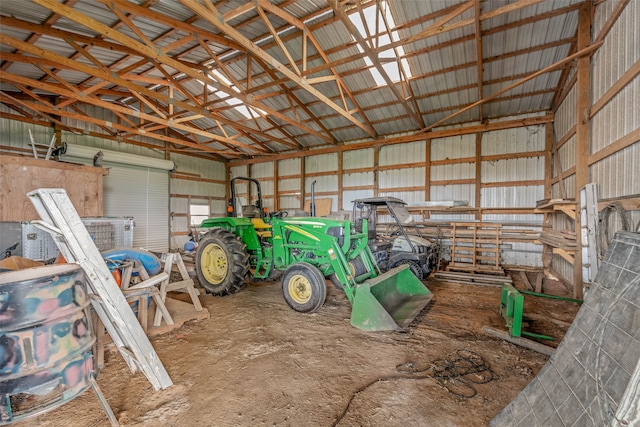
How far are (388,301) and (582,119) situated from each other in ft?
15.1

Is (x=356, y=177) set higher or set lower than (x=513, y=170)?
higher

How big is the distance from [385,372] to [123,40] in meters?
5.77

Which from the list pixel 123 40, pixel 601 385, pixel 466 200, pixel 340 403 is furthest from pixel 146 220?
pixel 601 385

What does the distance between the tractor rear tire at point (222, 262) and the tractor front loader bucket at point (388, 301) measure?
7.10 ft

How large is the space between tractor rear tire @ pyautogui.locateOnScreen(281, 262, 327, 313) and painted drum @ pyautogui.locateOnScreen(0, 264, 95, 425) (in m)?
2.37

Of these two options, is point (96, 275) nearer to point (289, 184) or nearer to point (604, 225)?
point (604, 225)

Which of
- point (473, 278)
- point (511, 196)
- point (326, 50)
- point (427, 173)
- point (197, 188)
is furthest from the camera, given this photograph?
point (197, 188)

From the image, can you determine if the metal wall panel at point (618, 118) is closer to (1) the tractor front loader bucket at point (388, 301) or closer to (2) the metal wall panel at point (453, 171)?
(1) the tractor front loader bucket at point (388, 301)

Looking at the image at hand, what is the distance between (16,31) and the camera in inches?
208

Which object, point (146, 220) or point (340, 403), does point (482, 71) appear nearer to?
point (340, 403)

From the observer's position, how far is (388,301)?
3.80 m

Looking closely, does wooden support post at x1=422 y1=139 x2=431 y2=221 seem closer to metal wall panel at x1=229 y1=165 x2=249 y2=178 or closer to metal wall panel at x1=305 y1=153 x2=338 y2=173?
metal wall panel at x1=305 y1=153 x2=338 y2=173

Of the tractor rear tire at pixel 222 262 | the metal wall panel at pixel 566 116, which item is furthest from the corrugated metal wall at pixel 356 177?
the tractor rear tire at pixel 222 262

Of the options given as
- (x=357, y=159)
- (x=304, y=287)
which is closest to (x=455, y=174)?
(x=357, y=159)
